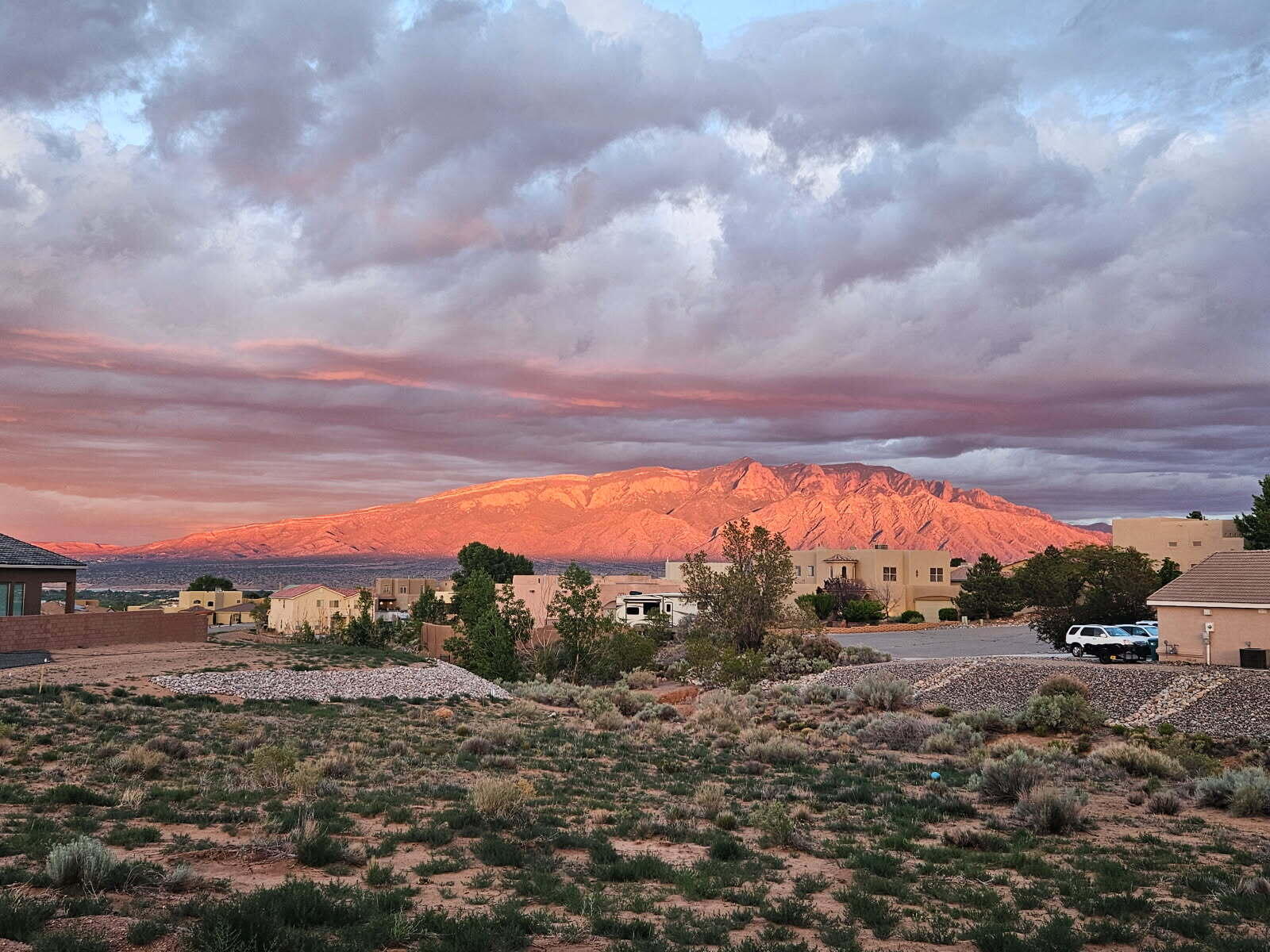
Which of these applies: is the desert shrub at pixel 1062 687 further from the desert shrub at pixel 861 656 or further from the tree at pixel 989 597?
the tree at pixel 989 597

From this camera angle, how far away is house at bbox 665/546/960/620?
85750 millimetres

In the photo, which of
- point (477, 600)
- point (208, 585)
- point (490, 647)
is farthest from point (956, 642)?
point (208, 585)

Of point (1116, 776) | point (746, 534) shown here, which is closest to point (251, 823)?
point (1116, 776)

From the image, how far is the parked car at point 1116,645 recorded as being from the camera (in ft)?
118

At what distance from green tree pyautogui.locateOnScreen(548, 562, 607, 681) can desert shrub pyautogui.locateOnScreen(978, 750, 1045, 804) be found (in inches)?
1184

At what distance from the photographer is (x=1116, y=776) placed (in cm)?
1850

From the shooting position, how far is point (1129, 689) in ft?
92.4

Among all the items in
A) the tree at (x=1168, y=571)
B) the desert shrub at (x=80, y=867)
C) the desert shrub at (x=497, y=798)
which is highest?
the tree at (x=1168, y=571)

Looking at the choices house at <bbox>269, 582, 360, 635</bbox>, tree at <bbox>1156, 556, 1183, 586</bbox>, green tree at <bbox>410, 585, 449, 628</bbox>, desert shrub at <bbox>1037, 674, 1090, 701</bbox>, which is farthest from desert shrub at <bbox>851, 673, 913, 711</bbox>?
house at <bbox>269, 582, 360, 635</bbox>

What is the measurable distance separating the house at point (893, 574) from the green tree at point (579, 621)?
39.6 metres

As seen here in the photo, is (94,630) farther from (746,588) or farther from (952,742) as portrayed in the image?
(952,742)

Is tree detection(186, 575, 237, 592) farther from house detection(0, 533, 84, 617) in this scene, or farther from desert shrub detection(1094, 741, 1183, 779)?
desert shrub detection(1094, 741, 1183, 779)

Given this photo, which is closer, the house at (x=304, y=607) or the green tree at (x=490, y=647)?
the green tree at (x=490, y=647)

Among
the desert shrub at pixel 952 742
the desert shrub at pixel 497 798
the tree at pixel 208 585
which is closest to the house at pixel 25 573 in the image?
the desert shrub at pixel 497 798
